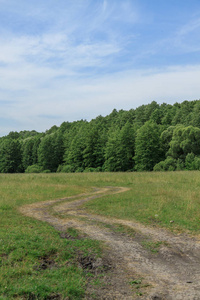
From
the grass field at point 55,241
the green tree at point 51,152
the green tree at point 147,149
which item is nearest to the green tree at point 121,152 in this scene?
the green tree at point 147,149

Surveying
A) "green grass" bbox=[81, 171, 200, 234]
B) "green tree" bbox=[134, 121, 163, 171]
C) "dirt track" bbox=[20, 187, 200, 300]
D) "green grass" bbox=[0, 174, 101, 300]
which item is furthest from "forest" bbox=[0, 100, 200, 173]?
"green grass" bbox=[0, 174, 101, 300]

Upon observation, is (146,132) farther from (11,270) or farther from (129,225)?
(11,270)

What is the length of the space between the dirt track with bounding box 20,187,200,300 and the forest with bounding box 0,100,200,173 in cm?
4394

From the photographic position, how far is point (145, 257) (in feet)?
29.3

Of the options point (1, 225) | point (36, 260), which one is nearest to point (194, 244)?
point (36, 260)

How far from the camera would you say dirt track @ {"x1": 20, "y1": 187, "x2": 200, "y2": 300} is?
21.4 feet

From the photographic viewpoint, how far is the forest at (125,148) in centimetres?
5944

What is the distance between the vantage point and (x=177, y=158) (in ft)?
200

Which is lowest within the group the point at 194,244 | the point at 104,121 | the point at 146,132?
the point at 194,244

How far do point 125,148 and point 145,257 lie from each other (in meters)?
60.1

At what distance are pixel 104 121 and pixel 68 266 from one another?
121 m

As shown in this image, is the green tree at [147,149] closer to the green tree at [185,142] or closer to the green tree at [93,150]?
the green tree at [185,142]

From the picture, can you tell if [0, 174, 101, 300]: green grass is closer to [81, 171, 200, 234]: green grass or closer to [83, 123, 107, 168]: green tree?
[81, 171, 200, 234]: green grass

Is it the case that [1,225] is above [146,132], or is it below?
below
